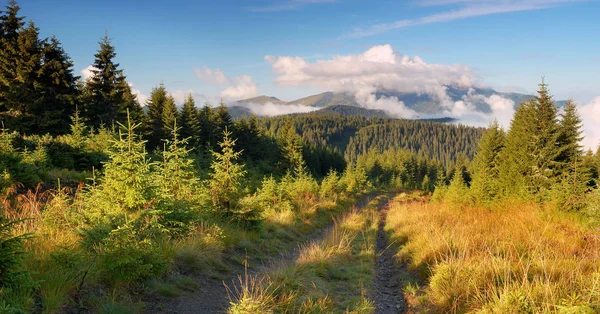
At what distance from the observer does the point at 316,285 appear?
5.90m

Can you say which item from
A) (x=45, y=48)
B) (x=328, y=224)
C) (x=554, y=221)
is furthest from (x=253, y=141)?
(x=554, y=221)

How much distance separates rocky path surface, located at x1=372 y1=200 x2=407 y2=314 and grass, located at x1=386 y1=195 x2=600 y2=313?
0.29 meters

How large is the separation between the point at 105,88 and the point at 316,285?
116ft

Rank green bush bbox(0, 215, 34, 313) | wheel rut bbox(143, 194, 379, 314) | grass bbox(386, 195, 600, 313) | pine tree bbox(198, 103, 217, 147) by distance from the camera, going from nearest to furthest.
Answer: green bush bbox(0, 215, 34, 313)
grass bbox(386, 195, 600, 313)
wheel rut bbox(143, 194, 379, 314)
pine tree bbox(198, 103, 217, 147)

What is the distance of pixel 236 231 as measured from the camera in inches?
354

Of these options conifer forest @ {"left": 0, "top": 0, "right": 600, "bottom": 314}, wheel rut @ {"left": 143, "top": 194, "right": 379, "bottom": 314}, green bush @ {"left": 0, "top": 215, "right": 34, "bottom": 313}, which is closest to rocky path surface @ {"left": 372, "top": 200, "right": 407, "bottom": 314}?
conifer forest @ {"left": 0, "top": 0, "right": 600, "bottom": 314}

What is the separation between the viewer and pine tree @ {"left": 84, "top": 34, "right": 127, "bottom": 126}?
32.1 metres

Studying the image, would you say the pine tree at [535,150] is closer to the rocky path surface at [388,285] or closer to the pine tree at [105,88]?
the rocky path surface at [388,285]

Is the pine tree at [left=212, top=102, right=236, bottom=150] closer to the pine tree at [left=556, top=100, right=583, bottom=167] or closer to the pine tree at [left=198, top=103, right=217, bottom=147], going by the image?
the pine tree at [left=198, top=103, right=217, bottom=147]

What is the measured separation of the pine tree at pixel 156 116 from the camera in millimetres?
36625

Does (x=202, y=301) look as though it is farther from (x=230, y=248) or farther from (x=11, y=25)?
(x=11, y=25)

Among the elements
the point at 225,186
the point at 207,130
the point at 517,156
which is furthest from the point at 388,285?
the point at 207,130

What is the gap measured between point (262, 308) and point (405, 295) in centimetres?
331

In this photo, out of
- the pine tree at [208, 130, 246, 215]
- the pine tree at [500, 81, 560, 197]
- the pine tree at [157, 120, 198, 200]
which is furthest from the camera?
the pine tree at [500, 81, 560, 197]
